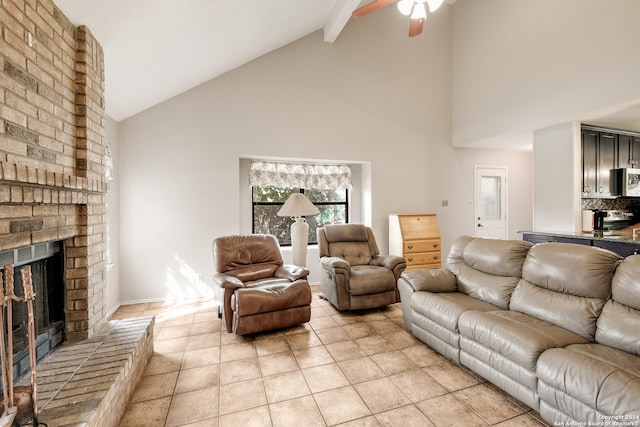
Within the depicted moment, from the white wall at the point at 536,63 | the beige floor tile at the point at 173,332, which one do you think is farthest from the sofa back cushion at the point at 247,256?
the white wall at the point at 536,63

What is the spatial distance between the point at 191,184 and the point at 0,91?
102 inches

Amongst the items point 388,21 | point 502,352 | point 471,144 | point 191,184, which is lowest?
point 502,352

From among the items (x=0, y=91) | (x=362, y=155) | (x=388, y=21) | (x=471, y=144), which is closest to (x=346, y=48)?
(x=388, y=21)

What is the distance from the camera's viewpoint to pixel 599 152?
4.11 m

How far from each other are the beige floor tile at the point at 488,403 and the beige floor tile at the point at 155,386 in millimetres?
1967

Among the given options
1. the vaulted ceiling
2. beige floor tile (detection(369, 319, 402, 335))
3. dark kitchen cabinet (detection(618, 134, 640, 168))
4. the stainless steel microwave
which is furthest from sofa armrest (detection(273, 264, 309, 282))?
dark kitchen cabinet (detection(618, 134, 640, 168))

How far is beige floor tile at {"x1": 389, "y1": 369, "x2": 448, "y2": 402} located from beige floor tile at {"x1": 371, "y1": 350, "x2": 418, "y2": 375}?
56 millimetres

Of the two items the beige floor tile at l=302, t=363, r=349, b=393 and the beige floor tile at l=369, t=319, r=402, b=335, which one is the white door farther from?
the beige floor tile at l=302, t=363, r=349, b=393

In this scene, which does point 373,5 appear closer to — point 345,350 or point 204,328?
point 345,350

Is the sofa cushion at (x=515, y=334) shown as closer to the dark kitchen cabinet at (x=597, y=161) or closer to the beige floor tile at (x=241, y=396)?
the beige floor tile at (x=241, y=396)

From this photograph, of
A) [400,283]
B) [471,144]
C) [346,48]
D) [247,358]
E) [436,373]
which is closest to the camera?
[436,373]

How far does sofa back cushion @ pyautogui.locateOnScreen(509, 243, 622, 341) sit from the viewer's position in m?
1.89

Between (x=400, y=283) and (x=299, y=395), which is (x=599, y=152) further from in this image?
(x=299, y=395)

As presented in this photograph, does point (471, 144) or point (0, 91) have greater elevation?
point (471, 144)
